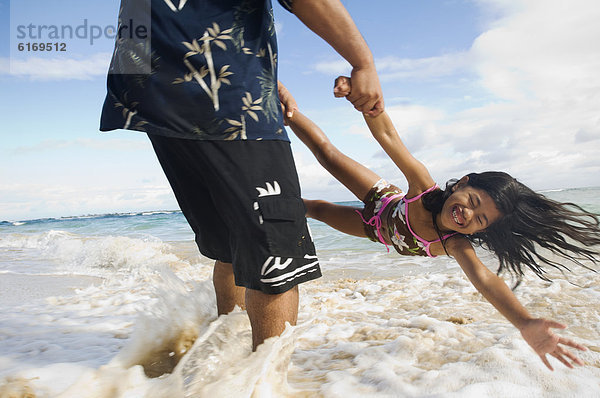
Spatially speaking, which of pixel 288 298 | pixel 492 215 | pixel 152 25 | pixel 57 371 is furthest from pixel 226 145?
pixel 492 215

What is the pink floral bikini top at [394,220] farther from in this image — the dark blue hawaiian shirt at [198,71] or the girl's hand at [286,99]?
the dark blue hawaiian shirt at [198,71]

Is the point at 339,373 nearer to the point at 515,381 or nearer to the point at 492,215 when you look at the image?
the point at 515,381

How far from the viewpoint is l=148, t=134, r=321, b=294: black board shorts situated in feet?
4.37

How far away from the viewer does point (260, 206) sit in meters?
1.33

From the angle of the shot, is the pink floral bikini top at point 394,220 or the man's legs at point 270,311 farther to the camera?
the pink floral bikini top at point 394,220

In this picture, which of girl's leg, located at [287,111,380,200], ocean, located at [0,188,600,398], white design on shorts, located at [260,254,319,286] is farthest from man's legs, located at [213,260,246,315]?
girl's leg, located at [287,111,380,200]

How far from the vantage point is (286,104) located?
93.1 inches

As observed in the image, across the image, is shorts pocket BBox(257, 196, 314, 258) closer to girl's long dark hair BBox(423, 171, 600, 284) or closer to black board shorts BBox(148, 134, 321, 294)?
black board shorts BBox(148, 134, 321, 294)

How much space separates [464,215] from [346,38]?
1.62 meters

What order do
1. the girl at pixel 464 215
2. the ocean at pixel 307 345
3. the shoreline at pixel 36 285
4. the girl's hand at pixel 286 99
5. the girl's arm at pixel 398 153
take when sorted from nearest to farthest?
the ocean at pixel 307 345, the girl's hand at pixel 286 99, the girl's arm at pixel 398 153, the girl at pixel 464 215, the shoreline at pixel 36 285

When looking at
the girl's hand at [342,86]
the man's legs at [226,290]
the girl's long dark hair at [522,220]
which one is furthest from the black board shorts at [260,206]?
the girl's long dark hair at [522,220]

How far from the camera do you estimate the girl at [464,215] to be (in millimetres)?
2551

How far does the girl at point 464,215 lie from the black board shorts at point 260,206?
98 centimetres

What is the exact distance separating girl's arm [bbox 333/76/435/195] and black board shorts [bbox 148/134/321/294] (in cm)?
75
